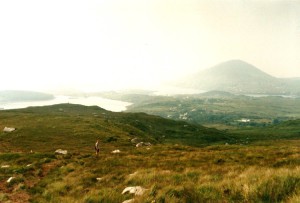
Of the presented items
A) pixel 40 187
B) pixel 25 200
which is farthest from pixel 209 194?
A: pixel 40 187

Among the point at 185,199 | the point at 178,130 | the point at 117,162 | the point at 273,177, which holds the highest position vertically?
the point at 273,177

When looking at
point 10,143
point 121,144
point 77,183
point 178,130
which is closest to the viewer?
point 77,183

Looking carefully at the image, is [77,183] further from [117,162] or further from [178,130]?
[178,130]

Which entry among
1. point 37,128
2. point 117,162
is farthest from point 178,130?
point 117,162

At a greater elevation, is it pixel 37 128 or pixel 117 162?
pixel 117 162

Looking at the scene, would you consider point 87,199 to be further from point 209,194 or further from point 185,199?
point 209,194

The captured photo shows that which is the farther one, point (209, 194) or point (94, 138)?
point (94, 138)

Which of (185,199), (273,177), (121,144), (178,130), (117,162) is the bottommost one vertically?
(178,130)

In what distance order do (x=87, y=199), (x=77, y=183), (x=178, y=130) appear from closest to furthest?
(x=87, y=199) → (x=77, y=183) → (x=178, y=130)

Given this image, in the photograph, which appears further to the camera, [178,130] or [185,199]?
[178,130]
